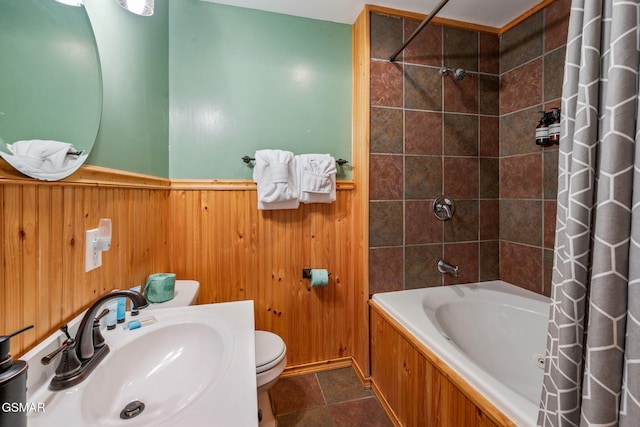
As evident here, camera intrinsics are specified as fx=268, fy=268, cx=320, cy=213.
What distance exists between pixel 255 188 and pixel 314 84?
32.3 inches

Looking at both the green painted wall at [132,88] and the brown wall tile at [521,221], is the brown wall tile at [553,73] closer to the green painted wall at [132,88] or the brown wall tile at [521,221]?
the brown wall tile at [521,221]

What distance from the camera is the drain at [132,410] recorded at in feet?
2.35

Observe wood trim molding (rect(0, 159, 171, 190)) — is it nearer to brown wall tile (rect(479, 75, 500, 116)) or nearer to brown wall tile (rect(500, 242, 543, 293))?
brown wall tile (rect(479, 75, 500, 116))

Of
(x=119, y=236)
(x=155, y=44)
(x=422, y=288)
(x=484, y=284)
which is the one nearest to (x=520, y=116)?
(x=484, y=284)

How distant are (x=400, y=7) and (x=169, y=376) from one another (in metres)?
2.27

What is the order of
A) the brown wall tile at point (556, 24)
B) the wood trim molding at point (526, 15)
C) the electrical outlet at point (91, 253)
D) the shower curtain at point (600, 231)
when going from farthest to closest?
the wood trim molding at point (526, 15) → the brown wall tile at point (556, 24) → the electrical outlet at point (91, 253) → the shower curtain at point (600, 231)

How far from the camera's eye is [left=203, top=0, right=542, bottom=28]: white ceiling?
5.51ft

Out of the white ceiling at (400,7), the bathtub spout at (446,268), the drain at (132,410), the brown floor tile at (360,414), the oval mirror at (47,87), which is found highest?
the white ceiling at (400,7)

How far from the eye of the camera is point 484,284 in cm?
195

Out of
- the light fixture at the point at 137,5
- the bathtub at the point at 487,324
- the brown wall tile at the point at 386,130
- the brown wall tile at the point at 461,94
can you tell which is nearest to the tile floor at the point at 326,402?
the bathtub at the point at 487,324

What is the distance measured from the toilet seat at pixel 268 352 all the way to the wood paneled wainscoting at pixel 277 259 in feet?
1.05

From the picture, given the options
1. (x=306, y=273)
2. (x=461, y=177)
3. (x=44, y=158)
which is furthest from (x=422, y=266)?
(x=44, y=158)

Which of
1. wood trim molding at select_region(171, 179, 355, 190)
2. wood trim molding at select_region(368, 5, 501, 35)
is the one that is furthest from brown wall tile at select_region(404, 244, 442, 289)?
wood trim molding at select_region(368, 5, 501, 35)

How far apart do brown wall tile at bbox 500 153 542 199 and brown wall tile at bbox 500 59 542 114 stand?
0.35m
